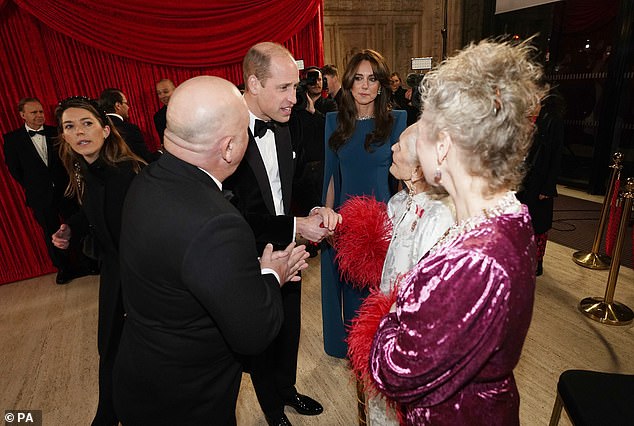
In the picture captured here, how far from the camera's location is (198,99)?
1.19 meters

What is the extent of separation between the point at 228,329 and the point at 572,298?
361cm

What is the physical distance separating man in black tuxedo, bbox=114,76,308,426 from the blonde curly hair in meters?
0.64

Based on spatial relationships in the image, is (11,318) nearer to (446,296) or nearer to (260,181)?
(260,181)

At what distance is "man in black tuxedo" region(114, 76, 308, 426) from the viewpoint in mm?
Answer: 1130

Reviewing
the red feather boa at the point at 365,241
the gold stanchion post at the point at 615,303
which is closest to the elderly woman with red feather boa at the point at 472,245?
the red feather boa at the point at 365,241

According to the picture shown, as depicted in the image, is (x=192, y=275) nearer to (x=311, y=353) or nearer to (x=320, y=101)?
(x=311, y=353)

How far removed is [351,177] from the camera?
8.71 feet

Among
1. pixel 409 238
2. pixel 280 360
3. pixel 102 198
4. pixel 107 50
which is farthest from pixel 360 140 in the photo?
pixel 107 50

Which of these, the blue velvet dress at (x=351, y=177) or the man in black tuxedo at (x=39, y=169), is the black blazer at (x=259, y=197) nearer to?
the blue velvet dress at (x=351, y=177)

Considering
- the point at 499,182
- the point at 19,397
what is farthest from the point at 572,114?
the point at 19,397

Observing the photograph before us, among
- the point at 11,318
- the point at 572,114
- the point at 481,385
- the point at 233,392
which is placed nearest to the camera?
the point at 481,385

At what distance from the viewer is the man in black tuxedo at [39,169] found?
4207mm

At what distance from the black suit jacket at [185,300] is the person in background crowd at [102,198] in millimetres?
707

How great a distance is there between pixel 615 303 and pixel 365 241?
2831 mm
